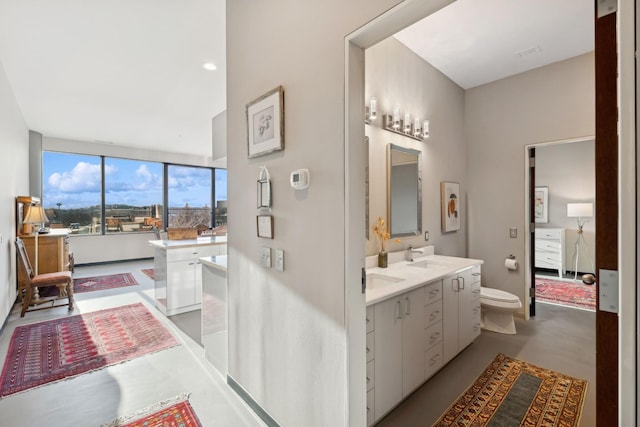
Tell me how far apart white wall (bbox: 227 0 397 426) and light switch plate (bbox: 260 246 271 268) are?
0.04m

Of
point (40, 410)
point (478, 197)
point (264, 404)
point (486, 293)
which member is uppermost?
point (478, 197)

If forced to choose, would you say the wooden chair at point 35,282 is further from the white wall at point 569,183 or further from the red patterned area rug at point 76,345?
the white wall at point 569,183

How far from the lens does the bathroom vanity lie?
1.75 meters

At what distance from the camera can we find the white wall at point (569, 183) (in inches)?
215

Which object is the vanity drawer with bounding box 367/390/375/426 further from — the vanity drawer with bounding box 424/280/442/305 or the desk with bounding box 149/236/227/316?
the desk with bounding box 149/236/227/316

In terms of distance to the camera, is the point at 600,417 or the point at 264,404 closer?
the point at 600,417

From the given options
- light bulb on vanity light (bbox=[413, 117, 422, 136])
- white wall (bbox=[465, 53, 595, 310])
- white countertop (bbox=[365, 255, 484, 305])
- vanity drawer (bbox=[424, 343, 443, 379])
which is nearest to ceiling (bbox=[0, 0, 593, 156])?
white wall (bbox=[465, 53, 595, 310])

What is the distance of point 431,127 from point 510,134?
3.96 ft

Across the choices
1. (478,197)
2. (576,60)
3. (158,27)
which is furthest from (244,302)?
(576,60)

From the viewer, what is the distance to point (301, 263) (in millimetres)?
1569

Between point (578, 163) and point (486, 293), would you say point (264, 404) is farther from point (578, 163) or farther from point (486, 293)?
point (578, 163)

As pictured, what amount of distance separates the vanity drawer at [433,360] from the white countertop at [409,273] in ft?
1.88

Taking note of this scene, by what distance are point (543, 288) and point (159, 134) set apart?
26.8 ft

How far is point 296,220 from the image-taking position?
1613 millimetres
